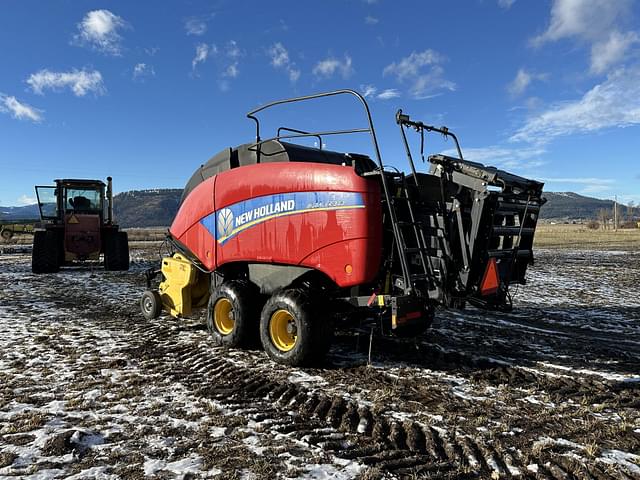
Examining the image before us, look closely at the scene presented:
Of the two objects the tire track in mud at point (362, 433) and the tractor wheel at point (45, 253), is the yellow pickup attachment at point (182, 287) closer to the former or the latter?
the tire track in mud at point (362, 433)

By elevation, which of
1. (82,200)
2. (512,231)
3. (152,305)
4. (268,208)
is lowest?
(152,305)

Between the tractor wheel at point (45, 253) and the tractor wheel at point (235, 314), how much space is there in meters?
10.7

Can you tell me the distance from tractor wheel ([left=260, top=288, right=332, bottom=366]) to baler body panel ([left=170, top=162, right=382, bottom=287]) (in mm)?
431

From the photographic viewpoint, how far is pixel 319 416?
3.82 meters

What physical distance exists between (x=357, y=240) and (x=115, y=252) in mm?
12444

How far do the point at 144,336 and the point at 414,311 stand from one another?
162 inches

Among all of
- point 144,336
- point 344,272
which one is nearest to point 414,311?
point 344,272

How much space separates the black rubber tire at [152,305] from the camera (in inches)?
296

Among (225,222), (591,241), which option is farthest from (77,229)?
(591,241)

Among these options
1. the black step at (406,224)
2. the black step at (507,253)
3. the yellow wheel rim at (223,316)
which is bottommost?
the yellow wheel rim at (223,316)

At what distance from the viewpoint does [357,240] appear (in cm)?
471

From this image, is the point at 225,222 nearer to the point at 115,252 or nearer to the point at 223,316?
the point at 223,316

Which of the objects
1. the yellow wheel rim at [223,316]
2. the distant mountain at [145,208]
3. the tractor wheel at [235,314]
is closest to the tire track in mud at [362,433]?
the tractor wheel at [235,314]

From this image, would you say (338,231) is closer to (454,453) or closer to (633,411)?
(454,453)
